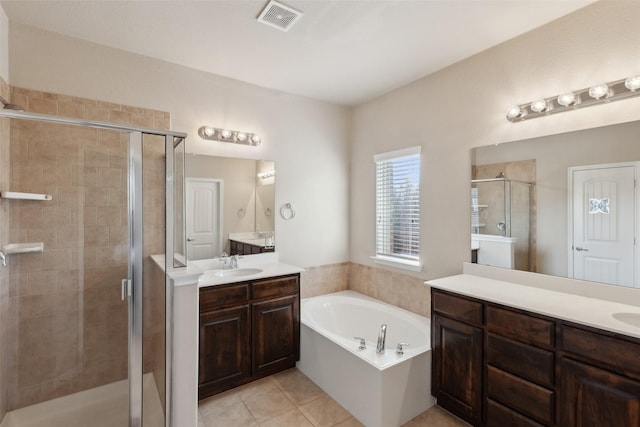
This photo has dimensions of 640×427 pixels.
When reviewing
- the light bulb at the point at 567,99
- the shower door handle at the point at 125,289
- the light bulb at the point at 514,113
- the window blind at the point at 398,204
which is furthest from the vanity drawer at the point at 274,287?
the light bulb at the point at 567,99

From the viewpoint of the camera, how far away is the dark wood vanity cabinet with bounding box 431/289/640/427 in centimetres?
137

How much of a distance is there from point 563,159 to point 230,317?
2698mm

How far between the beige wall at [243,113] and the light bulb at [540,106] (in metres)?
2.07

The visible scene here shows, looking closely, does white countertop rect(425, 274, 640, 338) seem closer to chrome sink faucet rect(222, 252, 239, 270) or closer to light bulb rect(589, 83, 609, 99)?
light bulb rect(589, 83, 609, 99)

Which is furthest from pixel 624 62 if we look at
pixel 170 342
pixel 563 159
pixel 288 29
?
pixel 170 342

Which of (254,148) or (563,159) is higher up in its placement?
(254,148)

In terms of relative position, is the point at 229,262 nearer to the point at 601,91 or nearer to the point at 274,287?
the point at 274,287

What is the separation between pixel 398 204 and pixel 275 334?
1.82m

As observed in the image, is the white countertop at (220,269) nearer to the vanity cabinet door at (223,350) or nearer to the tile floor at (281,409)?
the vanity cabinet door at (223,350)

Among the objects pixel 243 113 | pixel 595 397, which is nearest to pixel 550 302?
pixel 595 397

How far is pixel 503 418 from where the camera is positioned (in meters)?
1.76

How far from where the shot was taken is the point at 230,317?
2.40 m

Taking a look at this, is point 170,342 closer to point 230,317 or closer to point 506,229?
point 230,317

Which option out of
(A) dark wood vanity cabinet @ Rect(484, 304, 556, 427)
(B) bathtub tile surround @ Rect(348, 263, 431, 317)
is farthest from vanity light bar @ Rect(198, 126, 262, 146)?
(A) dark wood vanity cabinet @ Rect(484, 304, 556, 427)
